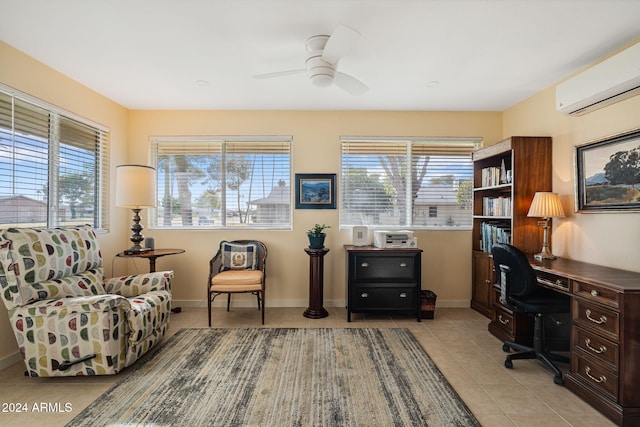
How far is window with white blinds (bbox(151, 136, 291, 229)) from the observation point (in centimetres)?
422

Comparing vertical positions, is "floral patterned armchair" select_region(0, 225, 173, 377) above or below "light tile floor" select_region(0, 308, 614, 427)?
above

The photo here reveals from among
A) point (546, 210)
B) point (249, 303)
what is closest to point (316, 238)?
point (249, 303)

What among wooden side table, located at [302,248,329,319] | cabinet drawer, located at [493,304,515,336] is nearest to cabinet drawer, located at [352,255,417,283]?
wooden side table, located at [302,248,329,319]

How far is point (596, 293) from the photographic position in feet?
6.89

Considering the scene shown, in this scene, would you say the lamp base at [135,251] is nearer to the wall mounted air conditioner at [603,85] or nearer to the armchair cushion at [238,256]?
the armchair cushion at [238,256]

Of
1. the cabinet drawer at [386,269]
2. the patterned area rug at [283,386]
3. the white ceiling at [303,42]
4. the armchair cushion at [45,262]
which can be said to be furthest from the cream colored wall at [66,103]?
the cabinet drawer at [386,269]

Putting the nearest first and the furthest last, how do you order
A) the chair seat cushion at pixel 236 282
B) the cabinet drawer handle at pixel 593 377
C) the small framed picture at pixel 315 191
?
the cabinet drawer handle at pixel 593 377 → the chair seat cushion at pixel 236 282 → the small framed picture at pixel 315 191

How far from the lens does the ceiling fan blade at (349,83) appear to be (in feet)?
8.38

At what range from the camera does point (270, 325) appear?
3529 mm

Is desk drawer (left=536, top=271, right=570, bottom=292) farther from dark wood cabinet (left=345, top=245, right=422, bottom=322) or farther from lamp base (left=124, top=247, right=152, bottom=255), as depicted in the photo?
lamp base (left=124, top=247, right=152, bottom=255)

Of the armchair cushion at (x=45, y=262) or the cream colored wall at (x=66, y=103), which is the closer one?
the armchair cushion at (x=45, y=262)

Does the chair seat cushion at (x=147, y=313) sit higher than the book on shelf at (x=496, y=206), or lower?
lower

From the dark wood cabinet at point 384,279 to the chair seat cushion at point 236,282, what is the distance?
41.1 inches

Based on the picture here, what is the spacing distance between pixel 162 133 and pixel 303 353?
3.26 metres
